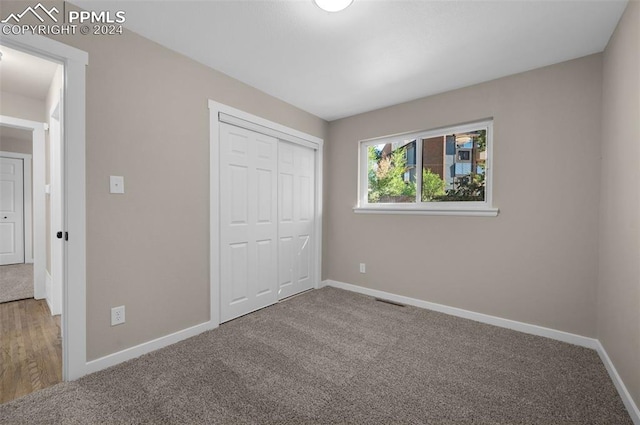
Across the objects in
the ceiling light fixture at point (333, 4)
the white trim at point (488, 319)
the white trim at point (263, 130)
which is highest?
the ceiling light fixture at point (333, 4)

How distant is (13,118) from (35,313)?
7.09ft

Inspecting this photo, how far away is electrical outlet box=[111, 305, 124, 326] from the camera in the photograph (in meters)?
1.86

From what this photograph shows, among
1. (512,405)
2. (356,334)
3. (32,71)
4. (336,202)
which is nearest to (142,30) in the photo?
(32,71)

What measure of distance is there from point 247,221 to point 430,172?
2124 mm

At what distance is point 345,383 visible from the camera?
1692 mm

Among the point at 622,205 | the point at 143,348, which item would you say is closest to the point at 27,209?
the point at 143,348

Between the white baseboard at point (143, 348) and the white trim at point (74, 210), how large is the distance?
0.27 ft

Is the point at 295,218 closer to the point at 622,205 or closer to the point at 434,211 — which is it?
the point at 434,211

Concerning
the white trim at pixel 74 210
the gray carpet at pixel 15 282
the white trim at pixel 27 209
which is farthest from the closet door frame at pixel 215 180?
the white trim at pixel 27 209

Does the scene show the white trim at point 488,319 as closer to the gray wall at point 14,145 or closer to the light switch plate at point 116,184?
the light switch plate at point 116,184

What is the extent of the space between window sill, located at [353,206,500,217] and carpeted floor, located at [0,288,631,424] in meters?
1.09

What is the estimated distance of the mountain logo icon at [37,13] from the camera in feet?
4.88

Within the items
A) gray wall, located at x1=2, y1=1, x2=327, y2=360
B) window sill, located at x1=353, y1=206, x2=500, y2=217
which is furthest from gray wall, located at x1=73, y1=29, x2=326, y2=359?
window sill, located at x1=353, y1=206, x2=500, y2=217

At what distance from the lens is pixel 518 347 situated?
2.14 meters
